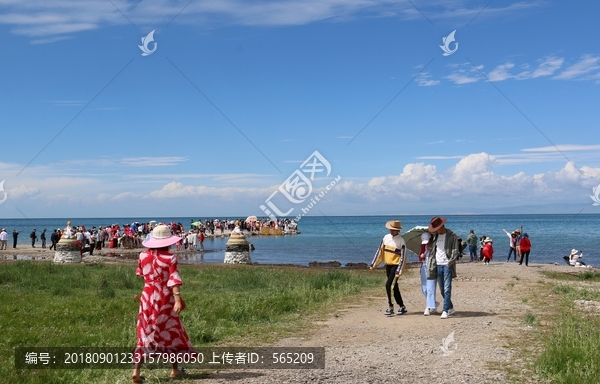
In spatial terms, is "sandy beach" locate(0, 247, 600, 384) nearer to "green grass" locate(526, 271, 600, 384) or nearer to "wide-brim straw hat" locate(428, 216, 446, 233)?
"green grass" locate(526, 271, 600, 384)

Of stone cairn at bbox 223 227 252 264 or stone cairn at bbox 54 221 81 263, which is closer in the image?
stone cairn at bbox 54 221 81 263

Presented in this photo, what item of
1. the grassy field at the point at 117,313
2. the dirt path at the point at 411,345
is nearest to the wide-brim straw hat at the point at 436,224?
the dirt path at the point at 411,345

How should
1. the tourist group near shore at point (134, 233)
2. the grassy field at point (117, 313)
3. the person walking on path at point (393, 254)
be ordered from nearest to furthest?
the grassy field at point (117, 313) → the person walking on path at point (393, 254) → the tourist group near shore at point (134, 233)

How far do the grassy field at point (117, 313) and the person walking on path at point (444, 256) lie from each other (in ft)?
8.15

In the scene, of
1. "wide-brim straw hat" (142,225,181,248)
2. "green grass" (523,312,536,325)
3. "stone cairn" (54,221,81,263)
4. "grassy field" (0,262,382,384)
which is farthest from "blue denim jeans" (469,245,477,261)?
"wide-brim straw hat" (142,225,181,248)

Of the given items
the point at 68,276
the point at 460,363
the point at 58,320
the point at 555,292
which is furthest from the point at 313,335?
the point at 68,276

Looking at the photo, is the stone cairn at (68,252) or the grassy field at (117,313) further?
the stone cairn at (68,252)

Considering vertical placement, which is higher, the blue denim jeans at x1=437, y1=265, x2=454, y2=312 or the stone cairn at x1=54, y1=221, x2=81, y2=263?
the stone cairn at x1=54, y1=221, x2=81, y2=263

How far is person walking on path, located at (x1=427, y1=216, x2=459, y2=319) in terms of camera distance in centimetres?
1174

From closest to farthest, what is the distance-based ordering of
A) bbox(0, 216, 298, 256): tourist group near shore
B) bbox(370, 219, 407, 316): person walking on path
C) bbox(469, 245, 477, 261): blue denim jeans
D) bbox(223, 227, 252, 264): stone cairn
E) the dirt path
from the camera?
the dirt path → bbox(370, 219, 407, 316): person walking on path → bbox(223, 227, 252, 264): stone cairn → bbox(469, 245, 477, 261): blue denim jeans → bbox(0, 216, 298, 256): tourist group near shore

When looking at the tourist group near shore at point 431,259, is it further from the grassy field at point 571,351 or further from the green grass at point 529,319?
the grassy field at point 571,351

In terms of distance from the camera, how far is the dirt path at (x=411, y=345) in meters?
7.28

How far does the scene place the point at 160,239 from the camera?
7.23m

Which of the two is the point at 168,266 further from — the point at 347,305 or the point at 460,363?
the point at 347,305
